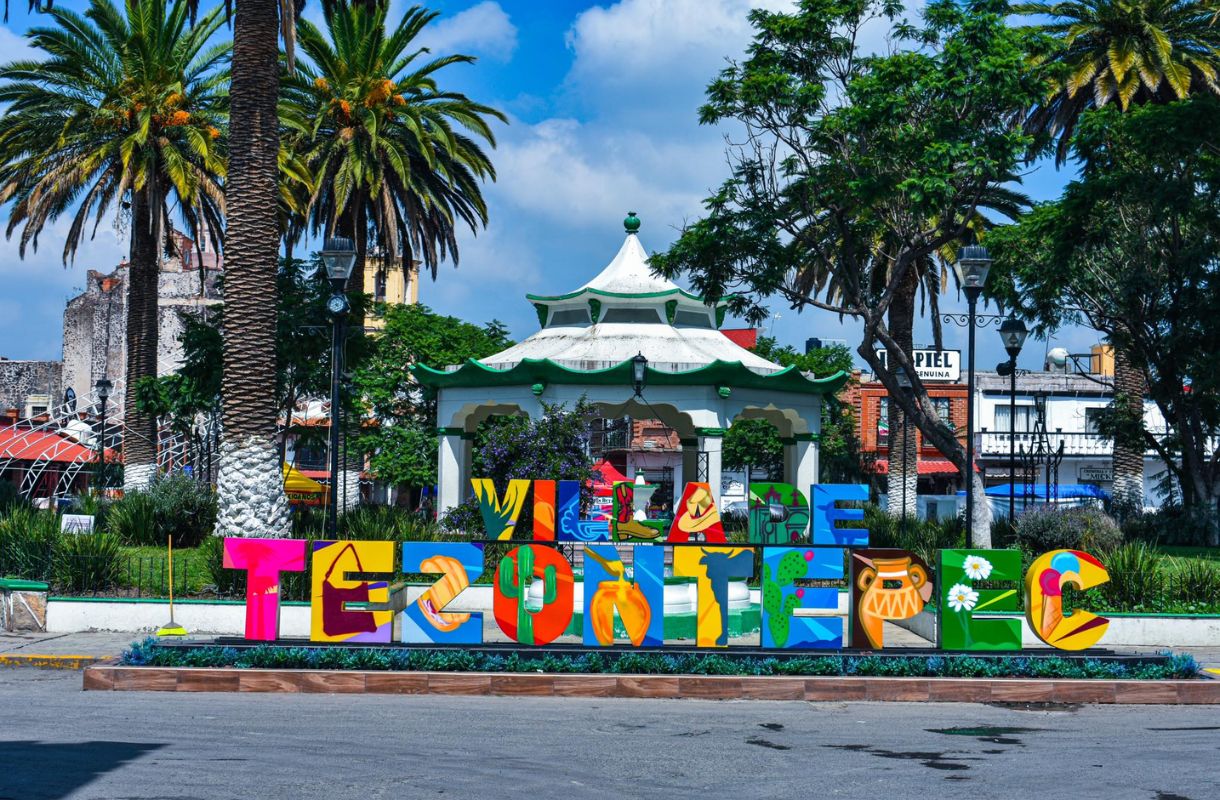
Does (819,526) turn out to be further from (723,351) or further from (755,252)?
(723,351)

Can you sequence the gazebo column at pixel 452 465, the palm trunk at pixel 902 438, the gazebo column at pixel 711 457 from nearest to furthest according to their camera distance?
the gazebo column at pixel 711 457 → the gazebo column at pixel 452 465 → the palm trunk at pixel 902 438

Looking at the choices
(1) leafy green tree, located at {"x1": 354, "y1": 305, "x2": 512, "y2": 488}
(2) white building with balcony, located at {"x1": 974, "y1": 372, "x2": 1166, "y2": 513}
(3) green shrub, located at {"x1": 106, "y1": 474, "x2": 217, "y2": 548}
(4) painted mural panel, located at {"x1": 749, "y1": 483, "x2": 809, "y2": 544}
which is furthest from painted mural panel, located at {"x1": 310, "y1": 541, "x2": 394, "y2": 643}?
(2) white building with balcony, located at {"x1": 974, "y1": 372, "x2": 1166, "y2": 513}

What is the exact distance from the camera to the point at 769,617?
15.0 meters

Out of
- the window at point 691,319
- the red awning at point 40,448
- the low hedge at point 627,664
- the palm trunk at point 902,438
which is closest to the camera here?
the low hedge at point 627,664

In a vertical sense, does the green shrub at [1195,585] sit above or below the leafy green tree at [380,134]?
below

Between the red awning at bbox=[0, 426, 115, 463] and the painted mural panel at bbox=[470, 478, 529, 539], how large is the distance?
1201 inches

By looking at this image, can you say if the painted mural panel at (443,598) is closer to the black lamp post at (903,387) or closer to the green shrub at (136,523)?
the green shrub at (136,523)

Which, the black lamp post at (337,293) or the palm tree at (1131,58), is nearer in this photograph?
the black lamp post at (337,293)

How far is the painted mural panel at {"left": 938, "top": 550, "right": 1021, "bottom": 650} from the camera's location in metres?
14.8

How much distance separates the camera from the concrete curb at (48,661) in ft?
51.2

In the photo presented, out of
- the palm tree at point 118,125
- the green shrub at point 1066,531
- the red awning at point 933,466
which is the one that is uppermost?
the palm tree at point 118,125

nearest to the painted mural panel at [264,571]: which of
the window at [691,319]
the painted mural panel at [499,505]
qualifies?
the painted mural panel at [499,505]

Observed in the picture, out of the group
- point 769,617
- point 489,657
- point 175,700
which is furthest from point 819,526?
point 175,700

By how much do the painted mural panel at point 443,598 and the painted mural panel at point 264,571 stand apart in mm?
1347
